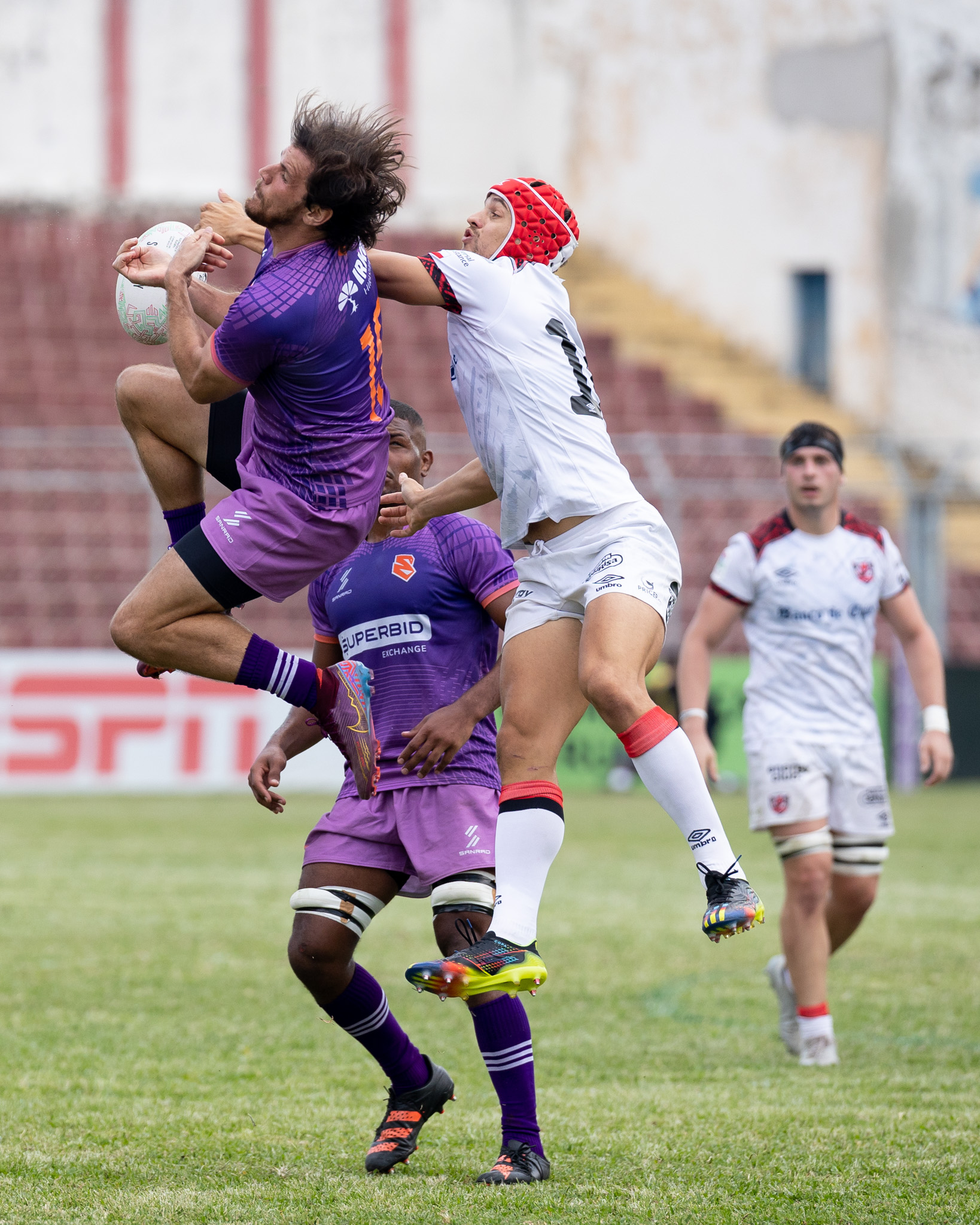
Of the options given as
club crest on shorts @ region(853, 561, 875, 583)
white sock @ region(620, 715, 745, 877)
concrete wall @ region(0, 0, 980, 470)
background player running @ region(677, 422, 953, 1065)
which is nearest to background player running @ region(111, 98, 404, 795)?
white sock @ region(620, 715, 745, 877)

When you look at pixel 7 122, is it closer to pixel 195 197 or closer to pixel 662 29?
pixel 195 197

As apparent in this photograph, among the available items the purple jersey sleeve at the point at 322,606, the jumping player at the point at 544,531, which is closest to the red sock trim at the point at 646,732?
the jumping player at the point at 544,531

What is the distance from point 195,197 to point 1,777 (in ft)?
49.0

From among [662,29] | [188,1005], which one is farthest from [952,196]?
[188,1005]

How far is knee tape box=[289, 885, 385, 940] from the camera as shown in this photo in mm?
5008

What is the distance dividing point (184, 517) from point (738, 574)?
2910 mm

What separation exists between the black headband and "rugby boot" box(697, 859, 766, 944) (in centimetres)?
301

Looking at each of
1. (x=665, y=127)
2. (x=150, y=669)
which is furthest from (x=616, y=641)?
(x=665, y=127)

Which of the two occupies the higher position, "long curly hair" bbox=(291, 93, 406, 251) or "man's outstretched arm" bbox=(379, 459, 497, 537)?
"long curly hair" bbox=(291, 93, 406, 251)

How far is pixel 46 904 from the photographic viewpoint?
1030 centimetres

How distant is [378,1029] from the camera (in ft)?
16.8

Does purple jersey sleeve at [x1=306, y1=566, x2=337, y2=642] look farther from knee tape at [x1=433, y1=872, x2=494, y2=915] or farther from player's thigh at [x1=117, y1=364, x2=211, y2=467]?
knee tape at [x1=433, y1=872, x2=494, y2=915]

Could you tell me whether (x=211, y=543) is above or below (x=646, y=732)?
above

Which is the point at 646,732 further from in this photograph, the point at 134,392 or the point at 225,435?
the point at 134,392
